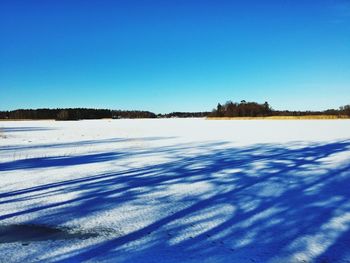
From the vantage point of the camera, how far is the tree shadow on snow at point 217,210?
328 cm

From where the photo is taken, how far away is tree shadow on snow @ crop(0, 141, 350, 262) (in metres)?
3.28

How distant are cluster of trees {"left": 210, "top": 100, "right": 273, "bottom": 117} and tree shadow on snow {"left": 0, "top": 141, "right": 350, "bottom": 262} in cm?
7810

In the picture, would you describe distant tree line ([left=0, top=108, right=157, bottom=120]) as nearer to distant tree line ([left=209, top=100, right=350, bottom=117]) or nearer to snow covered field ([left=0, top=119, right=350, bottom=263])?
distant tree line ([left=209, top=100, right=350, bottom=117])

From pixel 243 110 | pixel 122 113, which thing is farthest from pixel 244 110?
pixel 122 113

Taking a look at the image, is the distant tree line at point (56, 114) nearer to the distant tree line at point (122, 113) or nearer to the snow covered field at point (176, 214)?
the distant tree line at point (122, 113)

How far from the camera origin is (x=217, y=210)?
4.63 meters

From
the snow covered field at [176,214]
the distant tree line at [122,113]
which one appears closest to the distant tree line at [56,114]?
the distant tree line at [122,113]

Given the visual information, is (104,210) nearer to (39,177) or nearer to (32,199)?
(32,199)

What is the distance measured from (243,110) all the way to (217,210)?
84672 mm

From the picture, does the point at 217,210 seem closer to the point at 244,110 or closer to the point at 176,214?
the point at 176,214

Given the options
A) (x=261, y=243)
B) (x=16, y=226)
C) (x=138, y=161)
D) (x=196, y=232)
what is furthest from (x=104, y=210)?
(x=138, y=161)

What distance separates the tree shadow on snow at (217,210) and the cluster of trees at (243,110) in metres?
78.1

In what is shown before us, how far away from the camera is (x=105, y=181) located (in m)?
6.63

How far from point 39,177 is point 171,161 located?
3585mm
